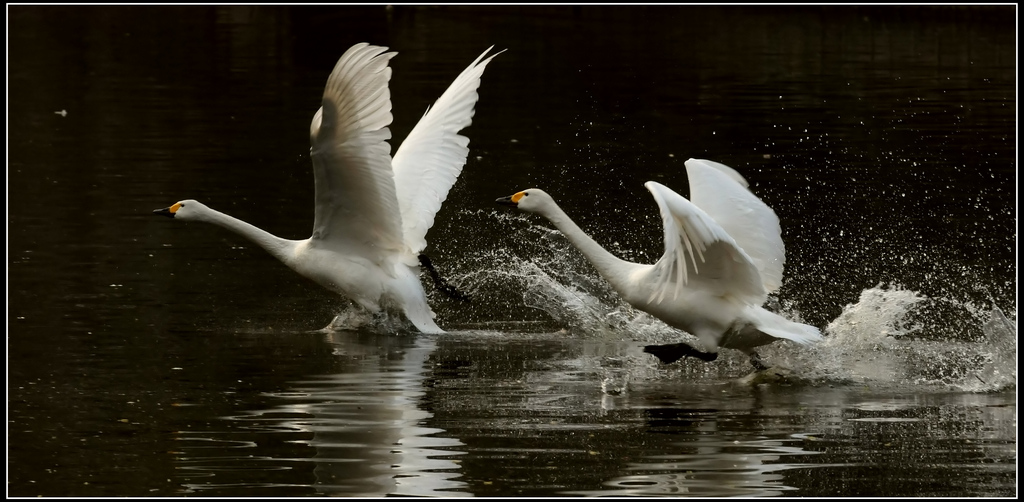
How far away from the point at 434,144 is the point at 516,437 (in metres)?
4.52

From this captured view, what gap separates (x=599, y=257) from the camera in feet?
30.3

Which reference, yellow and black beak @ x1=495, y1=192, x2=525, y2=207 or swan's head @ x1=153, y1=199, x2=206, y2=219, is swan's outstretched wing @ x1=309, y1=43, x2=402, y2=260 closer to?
yellow and black beak @ x1=495, y1=192, x2=525, y2=207

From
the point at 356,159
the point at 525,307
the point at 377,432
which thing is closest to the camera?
the point at 377,432

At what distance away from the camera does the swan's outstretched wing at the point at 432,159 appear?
1116 cm

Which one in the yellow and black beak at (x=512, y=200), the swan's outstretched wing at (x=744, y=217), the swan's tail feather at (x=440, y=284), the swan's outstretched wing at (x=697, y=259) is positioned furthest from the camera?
the swan's tail feather at (x=440, y=284)

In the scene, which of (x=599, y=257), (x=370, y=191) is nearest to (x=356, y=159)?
(x=370, y=191)

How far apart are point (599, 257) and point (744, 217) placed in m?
0.96

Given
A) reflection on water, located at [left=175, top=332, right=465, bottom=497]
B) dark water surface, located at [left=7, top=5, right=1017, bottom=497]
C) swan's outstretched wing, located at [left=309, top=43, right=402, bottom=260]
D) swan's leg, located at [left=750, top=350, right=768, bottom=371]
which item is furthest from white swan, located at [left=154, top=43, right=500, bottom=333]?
swan's leg, located at [left=750, top=350, right=768, bottom=371]

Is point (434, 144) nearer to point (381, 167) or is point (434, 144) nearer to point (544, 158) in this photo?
point (381, 167)

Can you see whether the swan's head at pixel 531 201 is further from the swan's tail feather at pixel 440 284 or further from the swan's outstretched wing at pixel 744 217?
the swan's tail feather at pixel 440 284

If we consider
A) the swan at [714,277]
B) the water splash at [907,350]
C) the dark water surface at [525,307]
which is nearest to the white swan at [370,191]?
the dark water surface at [525,307]

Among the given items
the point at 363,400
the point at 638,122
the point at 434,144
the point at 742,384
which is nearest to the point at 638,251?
the point at 434,144

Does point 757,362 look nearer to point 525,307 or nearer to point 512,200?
point 512,200

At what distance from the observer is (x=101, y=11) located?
36.8m
